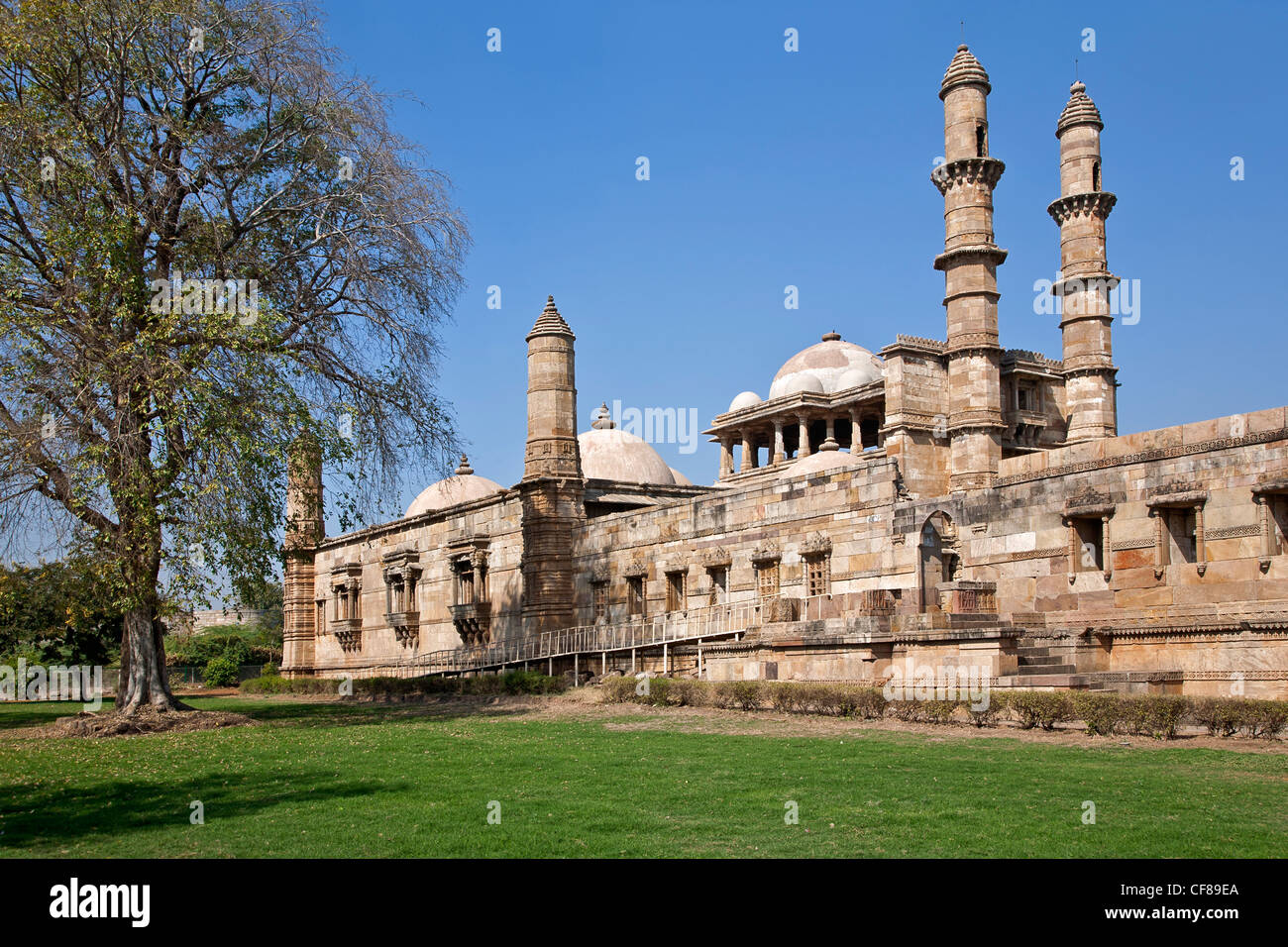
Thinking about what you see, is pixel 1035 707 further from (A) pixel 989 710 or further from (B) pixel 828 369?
(B) pixel 828 369

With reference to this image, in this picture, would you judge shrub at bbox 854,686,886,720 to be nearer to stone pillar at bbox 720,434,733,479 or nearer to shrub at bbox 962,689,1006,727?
shrub at bbox 962,689,1006,727

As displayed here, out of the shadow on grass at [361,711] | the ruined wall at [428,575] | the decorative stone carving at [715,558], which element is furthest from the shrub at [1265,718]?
the ruined wall at [428,575]

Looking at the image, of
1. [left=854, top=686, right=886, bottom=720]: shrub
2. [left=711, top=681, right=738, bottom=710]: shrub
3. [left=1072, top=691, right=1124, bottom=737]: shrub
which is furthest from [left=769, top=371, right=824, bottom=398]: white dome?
[left=1072, top=691, right=1124, bottom=737]: shrub

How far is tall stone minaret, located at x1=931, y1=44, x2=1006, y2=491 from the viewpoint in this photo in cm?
3180

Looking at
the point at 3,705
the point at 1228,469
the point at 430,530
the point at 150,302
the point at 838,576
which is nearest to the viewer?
the point at 1228,469

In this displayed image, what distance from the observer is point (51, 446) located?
16.5 m

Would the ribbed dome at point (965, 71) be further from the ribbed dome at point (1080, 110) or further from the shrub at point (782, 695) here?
the shrub at point (782, 695)

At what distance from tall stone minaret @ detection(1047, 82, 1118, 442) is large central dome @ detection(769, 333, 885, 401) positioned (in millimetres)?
11207

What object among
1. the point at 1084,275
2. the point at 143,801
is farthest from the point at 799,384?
the point at 143,801

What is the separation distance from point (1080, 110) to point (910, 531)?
63.9 feet

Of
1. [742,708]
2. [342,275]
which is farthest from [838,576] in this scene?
[342,275]

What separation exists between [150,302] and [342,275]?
3.09 m

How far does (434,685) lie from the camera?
28391 millimetres
